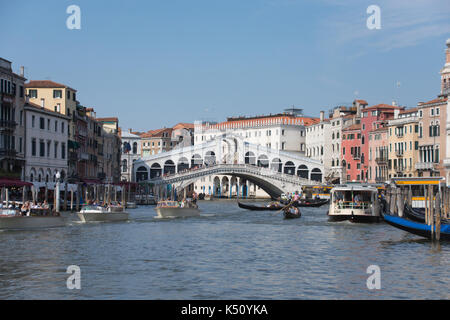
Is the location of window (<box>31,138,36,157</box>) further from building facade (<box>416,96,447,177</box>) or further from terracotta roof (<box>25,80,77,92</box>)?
building facade (<box>416,96,447,177</box>)

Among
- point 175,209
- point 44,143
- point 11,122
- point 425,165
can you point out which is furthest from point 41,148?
point 425,165

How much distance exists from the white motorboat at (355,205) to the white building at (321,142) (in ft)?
119

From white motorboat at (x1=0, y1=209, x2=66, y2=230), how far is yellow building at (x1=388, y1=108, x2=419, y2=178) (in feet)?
96.3

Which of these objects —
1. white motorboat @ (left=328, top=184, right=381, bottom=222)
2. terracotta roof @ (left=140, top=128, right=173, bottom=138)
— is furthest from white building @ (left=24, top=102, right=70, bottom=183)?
terracotta roof @ (left=140, top=128, right=173, bottom=138)

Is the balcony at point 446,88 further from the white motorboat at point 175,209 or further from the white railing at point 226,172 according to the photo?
the white motorboat at point 175,209

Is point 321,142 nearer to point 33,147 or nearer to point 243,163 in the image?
point 243,163

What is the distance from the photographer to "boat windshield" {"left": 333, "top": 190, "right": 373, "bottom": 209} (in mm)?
28641

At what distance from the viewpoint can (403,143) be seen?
165 feet

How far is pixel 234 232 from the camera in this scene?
2466 centimetres

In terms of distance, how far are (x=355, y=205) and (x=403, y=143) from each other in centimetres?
2270

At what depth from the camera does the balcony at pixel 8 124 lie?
1328 inches

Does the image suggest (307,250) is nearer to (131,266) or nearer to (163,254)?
(163,254)

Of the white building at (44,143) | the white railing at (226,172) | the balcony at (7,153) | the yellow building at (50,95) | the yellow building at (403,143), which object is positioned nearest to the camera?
the balcony at (7,153)

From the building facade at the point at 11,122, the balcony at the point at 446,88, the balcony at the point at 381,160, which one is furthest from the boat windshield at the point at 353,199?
the balcony at the point at 381,160
